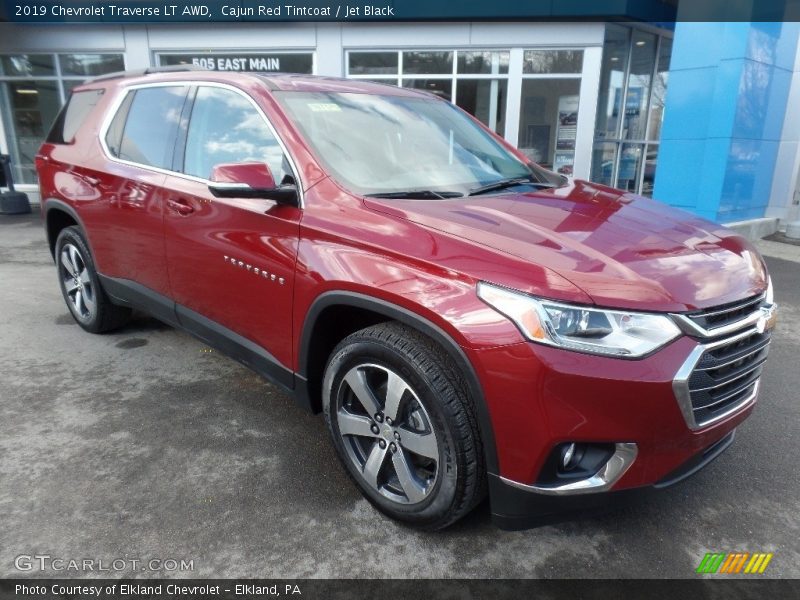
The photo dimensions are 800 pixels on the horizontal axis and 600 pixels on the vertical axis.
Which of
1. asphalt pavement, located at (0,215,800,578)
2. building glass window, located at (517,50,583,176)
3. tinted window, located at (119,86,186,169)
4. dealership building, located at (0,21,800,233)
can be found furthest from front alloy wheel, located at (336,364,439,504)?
building glass window, located at (517,50,583,176)

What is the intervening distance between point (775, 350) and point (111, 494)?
183 inches

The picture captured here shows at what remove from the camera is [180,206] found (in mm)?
3193

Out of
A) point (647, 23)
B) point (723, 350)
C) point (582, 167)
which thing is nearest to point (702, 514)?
point (723, 350)

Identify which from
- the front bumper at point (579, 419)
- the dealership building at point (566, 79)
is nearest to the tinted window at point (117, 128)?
the front bumper at point (579, 419)

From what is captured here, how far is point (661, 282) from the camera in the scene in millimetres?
1978

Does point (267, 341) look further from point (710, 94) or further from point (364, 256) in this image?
point (710, 94)

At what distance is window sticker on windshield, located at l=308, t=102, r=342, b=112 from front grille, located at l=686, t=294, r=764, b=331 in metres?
1.96

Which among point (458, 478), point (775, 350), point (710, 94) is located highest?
point (710, 94)

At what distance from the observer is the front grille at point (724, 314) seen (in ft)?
6.44

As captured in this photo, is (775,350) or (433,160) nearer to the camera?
(433,160)

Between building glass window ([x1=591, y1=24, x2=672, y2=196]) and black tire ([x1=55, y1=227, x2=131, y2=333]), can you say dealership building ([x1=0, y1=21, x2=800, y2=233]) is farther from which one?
black tire ([x1=55, y1=227, x2=131, y2=333])

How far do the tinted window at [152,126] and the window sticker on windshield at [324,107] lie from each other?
3.16 ft

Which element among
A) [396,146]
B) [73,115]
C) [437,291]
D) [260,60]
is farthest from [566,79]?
[437,291]

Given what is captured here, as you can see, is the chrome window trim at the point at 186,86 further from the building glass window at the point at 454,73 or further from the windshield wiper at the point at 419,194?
the building glass window at the point at 454,73
